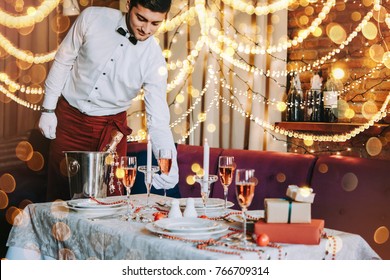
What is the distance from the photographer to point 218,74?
12.5 ft

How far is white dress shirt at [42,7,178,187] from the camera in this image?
283 centimetres

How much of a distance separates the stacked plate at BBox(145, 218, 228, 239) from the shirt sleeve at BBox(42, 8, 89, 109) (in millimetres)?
1388

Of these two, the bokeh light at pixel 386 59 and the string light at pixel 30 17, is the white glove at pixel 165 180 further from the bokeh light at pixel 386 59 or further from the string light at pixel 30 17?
the string light at pixel 30 17

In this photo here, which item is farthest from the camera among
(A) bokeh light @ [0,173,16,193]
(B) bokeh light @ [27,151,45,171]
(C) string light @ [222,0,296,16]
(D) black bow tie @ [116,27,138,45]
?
(B) bokeh light @ [27,151,45,171]

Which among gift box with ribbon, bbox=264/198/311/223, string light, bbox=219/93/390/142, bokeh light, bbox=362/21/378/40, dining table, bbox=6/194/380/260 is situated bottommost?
dining table, bbox=6/194/380/260

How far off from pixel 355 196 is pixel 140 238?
4.26ft

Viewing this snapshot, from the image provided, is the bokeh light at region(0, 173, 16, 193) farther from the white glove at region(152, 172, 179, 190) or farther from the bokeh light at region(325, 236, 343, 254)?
the bokeh light at region(325, 236, 343, 254)

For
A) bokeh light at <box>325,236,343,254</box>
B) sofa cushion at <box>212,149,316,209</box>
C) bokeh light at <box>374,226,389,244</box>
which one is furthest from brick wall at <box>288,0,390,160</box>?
bokeh light at <box>325,236,343,254</box>

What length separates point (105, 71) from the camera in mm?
2889

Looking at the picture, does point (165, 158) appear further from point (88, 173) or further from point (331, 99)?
point (331, 99)

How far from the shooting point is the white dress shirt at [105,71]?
9.28 ft
